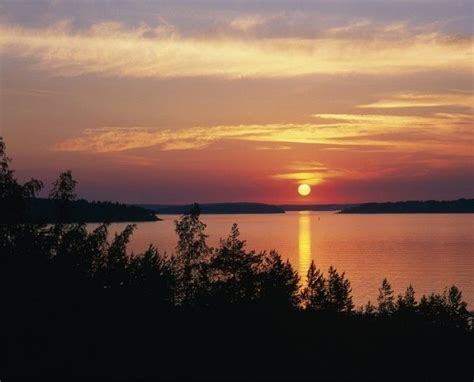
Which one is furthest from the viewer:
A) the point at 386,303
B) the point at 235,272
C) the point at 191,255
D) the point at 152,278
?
the point at 386,303

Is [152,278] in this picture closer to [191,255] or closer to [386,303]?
[191,255]

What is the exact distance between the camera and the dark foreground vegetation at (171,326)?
121 ft

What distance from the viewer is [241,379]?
131ft

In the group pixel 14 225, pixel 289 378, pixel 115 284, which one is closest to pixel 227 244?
pixel 115 284

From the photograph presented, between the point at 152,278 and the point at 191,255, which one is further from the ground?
the point at 191,255

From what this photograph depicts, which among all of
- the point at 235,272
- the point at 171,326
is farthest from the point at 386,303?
the point at 171,326

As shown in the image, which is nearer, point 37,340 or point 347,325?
point 37,340

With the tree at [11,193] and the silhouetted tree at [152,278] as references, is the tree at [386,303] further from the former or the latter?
the tree at [11,193]

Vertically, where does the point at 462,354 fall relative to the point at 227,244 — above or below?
below

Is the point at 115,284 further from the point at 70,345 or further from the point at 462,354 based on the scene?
the point at 462,354

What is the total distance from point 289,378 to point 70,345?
15.8m

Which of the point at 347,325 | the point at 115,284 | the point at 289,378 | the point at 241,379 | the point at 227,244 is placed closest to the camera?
the point at 241,379

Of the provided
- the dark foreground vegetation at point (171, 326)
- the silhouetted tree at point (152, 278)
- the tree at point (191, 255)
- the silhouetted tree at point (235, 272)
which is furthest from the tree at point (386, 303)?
the silhouetted tree at point (152, 278)

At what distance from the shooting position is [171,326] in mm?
45469
